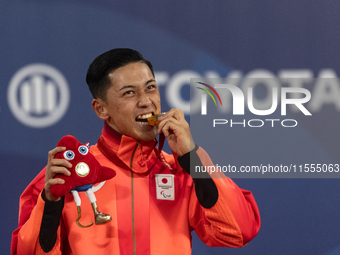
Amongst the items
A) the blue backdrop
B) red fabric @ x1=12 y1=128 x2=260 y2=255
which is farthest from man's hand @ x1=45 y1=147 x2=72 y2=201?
the blue backdrop

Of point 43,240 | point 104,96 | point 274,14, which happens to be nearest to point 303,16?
point 274,14

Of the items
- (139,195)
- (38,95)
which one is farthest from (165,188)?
(38,95)

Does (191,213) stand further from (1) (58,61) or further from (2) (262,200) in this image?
(1) (58,61)

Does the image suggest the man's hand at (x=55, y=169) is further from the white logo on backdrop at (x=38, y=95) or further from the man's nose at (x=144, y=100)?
the white logo on backdrop at (x=38, y=95)

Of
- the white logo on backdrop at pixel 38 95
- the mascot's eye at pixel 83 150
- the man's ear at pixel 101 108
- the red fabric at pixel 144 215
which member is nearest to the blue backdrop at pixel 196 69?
the white logo on backdrop at pixel 38 95

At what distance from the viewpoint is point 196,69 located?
7.15ft

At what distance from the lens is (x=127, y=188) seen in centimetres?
158

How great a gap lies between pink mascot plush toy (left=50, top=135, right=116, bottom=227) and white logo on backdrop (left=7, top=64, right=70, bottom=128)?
86 cm

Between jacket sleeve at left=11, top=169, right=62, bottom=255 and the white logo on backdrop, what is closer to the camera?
jacket sleeve at left=11, top=169, right=62, bottom=255

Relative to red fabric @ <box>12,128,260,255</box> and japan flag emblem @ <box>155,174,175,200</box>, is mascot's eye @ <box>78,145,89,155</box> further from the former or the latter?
japan flag emblem @ <box>155,174,175,200</box>

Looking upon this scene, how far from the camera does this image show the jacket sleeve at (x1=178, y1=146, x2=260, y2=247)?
1.43 m

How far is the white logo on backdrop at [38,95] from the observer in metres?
2.19

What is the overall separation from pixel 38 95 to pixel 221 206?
48.6 inches

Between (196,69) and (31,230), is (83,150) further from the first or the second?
(196,69)
